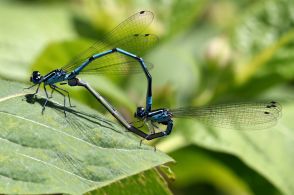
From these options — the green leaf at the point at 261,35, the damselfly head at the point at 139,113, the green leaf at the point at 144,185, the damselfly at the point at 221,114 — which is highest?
the green leaf at the point at 261,35

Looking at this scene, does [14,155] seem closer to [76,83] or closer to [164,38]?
[76,83]

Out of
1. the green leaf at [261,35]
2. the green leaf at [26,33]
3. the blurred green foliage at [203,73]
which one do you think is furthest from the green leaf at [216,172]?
the green leaf at [26,33]

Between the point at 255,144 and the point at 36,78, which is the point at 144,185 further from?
the point at 255,144


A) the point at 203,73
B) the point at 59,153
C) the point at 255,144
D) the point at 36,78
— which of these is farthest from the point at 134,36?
the point at 59,153

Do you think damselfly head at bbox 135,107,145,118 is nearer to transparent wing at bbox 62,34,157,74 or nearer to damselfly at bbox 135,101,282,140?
damselfly at bbox 135,101,282,140

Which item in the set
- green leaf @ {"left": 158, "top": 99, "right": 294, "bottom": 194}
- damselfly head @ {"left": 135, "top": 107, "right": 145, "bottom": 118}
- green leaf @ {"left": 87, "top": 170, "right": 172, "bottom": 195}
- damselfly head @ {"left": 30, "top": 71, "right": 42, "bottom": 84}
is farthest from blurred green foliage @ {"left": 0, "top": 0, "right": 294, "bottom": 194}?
green leaf @ {"left": 87, "top": 170, "right": 172, "bottom": 195}

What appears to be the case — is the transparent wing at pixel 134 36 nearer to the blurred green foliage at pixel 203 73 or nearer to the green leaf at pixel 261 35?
the blurred green foliage at pixel 203 73
